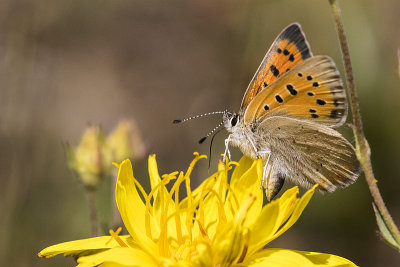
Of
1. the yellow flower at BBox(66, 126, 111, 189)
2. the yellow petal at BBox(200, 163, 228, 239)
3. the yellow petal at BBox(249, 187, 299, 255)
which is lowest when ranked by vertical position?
the yellow petal at BBox(249, 187, 299, 255)

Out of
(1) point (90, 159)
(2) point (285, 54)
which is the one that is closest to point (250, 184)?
(2) point (285, 54)

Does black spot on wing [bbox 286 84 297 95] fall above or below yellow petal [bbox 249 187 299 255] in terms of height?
above

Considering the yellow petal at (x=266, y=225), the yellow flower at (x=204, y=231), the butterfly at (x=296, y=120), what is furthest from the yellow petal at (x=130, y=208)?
the butterfly at (x=296, y=120)

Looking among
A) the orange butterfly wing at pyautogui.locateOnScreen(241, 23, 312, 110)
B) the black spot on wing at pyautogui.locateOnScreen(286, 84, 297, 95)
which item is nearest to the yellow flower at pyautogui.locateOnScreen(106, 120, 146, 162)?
the orange butterfly wing at pyautogui.locateOnScreen(241, 23, 312, 110)

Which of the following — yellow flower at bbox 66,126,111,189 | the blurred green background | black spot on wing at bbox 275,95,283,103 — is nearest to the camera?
black spot on wing at bbox 275,95,283,103

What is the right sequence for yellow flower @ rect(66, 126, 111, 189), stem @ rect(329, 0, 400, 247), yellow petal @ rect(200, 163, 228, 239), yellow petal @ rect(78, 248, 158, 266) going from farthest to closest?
yellow flower @ rect(66, 126, 111, 189), yellow petal @ rect(200, 163, 228, 239), yellow petal @ rect(78, 248, 158, 266), stem @ rect(329, 0, 400, 247)

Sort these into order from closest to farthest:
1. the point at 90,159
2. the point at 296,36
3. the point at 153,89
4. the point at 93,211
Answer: the point at 296,36
the point at 93,211
the point at 90,159
the point at 153,89

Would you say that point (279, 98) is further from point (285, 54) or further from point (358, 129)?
point (358, 129)

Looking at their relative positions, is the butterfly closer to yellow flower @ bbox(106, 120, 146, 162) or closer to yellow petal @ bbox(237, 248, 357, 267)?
yellow petal @ bbox(237, 248, 357, 267)
